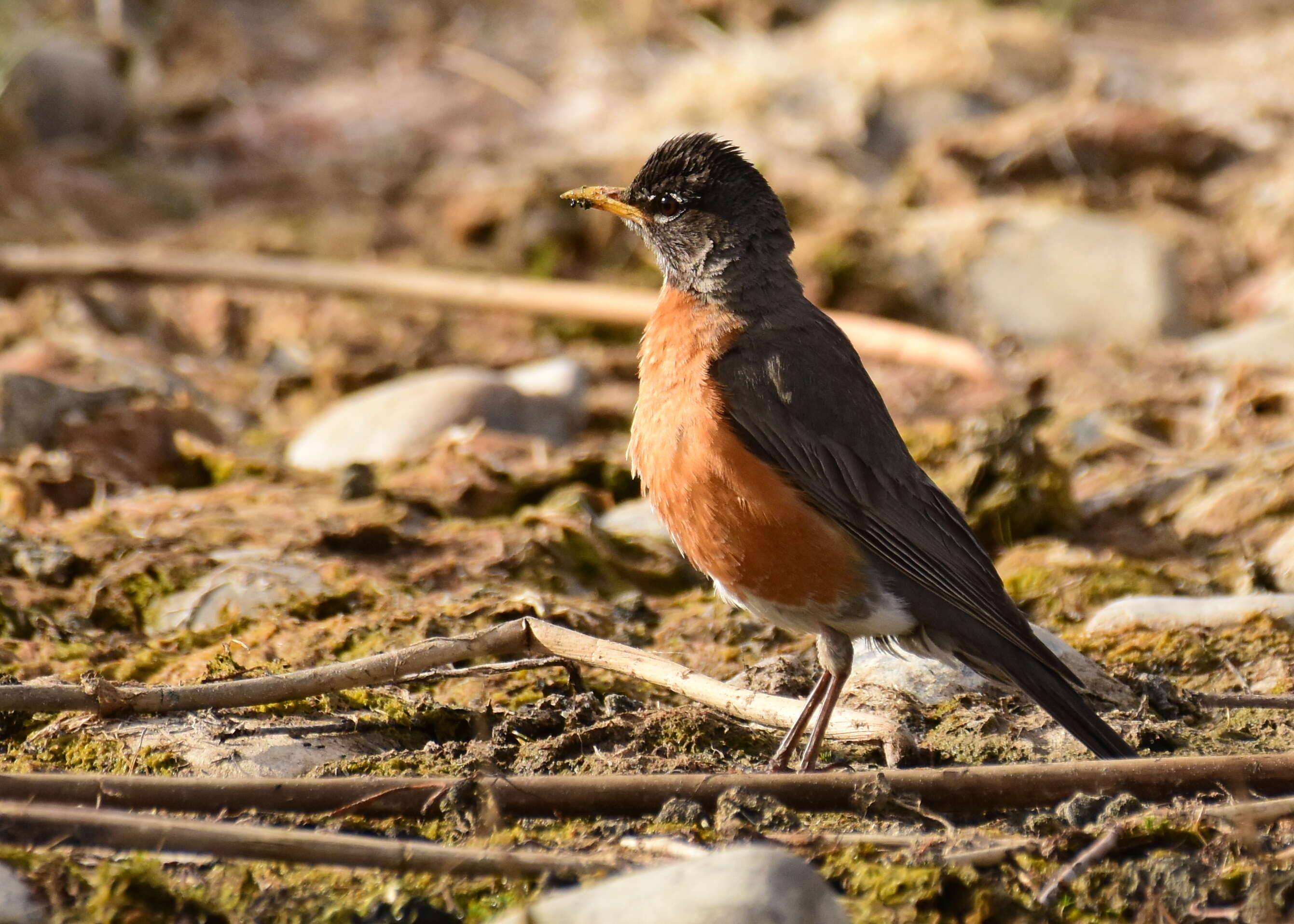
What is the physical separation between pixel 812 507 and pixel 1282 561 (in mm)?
2309

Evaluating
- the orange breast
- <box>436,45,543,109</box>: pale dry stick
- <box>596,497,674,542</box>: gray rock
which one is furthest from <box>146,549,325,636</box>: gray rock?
<box>436,45,543,109</box>: pale dry stick

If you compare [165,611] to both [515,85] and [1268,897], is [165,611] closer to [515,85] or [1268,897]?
[1268,897]

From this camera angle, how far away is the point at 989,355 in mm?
9438

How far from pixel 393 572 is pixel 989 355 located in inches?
198

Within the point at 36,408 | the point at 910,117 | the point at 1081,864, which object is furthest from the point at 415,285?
the point at 1081,864

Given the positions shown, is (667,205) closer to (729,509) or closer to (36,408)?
(729,509)

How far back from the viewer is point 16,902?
2.98 meters

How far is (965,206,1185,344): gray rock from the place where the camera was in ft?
32.1

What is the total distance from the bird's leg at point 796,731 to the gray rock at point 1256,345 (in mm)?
4846

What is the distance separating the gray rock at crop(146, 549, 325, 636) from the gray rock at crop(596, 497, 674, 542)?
135cm

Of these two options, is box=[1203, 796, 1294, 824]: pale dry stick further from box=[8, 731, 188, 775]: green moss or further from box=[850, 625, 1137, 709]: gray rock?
Result: box=[8, 731, 188, 775]: green moss

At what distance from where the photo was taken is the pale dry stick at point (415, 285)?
30.5 ft

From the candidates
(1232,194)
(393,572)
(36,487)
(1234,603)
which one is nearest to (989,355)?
(1232,194)

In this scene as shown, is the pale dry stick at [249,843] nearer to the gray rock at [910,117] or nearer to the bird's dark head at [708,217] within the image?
the bird's dark head at [708,217]
